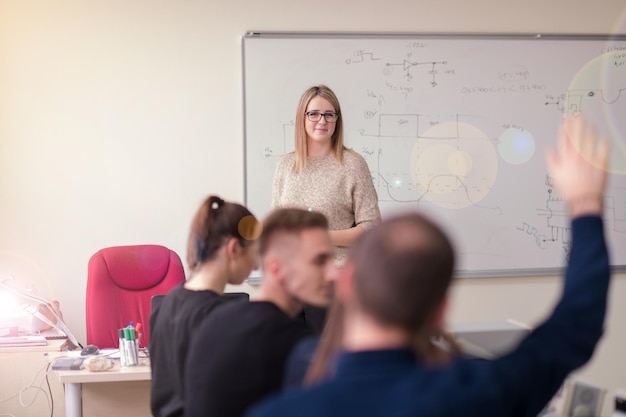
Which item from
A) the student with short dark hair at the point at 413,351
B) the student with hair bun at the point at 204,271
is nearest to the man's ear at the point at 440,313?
the student with short dark hair at the point at 413,351

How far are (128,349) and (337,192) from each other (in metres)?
1.04

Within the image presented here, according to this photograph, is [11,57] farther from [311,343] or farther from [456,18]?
[311,343]

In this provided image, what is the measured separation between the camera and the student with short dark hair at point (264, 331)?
153cm

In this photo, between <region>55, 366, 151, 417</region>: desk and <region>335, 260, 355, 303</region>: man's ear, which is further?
<region>55, 366, 151, 417</region>: desk

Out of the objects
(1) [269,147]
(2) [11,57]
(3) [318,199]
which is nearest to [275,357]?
(3) [318,199]

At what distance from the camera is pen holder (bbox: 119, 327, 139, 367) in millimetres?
3045

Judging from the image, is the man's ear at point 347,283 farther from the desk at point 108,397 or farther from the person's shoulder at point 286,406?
the desk at point 108,397

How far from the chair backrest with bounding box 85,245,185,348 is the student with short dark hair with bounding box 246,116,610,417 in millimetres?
2574

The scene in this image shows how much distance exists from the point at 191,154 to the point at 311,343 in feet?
10.5

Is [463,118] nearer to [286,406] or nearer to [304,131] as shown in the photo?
[304,131]

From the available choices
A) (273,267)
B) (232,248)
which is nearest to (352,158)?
(232,248)

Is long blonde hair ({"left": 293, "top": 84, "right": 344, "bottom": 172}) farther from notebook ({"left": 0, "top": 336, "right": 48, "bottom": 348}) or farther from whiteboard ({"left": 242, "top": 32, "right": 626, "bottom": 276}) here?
notebook ({"left": 0, "top": 336, "right": 48, "bottom": 348})

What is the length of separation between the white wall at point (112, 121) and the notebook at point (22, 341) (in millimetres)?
957

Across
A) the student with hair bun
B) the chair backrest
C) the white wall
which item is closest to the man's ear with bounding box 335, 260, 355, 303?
the student with hair bun
